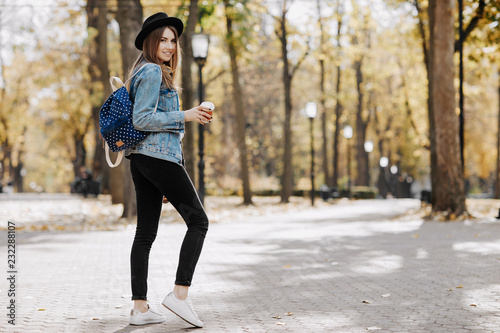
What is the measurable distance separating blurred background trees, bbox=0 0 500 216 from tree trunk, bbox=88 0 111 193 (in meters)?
0.06

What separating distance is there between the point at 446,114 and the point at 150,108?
12.1 metres

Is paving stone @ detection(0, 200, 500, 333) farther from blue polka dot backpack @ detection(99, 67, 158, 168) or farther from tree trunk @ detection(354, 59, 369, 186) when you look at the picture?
tree trunk @ detection(354, 59, 369, 186)

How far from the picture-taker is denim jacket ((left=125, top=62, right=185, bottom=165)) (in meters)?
4.22

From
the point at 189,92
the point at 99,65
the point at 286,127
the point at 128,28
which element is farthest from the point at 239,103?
the point at 128,28

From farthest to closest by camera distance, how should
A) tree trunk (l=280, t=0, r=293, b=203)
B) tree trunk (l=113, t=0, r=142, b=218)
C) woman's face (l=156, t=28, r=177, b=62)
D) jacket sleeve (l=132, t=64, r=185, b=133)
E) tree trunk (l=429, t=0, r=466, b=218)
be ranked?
1. tree trunk (l=280, t=0, r=293, b=203)
2. tree trunk (l=429, t=0, r=466, b=218)
3. tree trunk (l=113, t=0, r=142, b=218)
4. woman's face (l=156, t=28, r=177, b=62)
5. jacket sleeve (l=132, t=64, r=185, b=133)

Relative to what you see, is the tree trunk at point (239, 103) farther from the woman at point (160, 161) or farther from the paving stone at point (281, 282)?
the woman at point (160, 161)

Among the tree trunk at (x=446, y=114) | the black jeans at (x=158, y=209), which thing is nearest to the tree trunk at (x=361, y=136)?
the tree trunk at (x=446, y=114)

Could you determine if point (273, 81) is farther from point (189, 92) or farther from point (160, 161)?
point (160, 161)

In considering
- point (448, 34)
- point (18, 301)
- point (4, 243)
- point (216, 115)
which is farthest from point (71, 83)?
point (18, 301)

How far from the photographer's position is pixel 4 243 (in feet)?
33.2

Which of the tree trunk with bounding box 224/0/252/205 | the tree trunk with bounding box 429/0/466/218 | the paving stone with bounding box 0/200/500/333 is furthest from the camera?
the tree trunk with bounding box 224/0/252/205

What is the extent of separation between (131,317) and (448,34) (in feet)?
41.1

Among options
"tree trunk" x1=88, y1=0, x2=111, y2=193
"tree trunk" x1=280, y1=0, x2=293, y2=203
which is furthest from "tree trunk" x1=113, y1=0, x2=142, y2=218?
"tree trunk" x1=280, y1=0, x2=293, y2=203

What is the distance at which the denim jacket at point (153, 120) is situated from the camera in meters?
4.22
